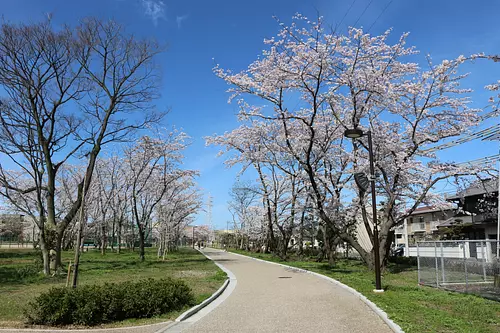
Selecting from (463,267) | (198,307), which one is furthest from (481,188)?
(198,307)

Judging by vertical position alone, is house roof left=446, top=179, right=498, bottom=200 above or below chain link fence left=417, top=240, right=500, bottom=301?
above

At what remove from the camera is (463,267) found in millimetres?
11469

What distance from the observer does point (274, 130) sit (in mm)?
22344

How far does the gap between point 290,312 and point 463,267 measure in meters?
6.27

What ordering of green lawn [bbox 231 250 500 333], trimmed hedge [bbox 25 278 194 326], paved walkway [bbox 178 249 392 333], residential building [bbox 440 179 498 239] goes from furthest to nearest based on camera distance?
residential building [bbox 440 179 498 239]
trimmed hedge [bbox 25 278 194 326]
paved walkway [bbox 178 249 392 333]
green lawn [bbox 231 250 500 333]

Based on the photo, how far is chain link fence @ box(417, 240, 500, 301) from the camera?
10.6m

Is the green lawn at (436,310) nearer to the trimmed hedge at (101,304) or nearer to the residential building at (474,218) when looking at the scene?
the trimmed hedge at (101,304)

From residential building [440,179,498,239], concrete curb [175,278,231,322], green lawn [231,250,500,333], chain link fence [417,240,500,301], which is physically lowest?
concrete curb [175,278,231,322]

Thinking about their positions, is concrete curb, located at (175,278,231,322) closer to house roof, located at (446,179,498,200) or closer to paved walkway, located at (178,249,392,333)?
paved walkway, located at (178,249,392,333)

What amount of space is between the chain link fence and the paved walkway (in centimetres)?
343

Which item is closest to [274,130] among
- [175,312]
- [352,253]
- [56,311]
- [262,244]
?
[175,312]

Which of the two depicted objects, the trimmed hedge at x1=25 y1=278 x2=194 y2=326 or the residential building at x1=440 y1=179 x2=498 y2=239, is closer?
the trimmed hedge at x1=25 y1=278 x2=194 y2=326

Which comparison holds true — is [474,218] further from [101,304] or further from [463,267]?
[101,304]

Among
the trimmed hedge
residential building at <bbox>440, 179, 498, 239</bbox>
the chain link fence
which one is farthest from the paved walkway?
residential building at <bbox>440, 179, 498, 239</bbox>
